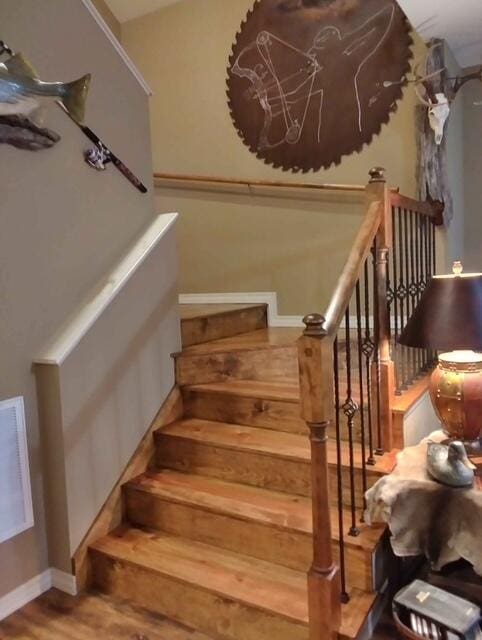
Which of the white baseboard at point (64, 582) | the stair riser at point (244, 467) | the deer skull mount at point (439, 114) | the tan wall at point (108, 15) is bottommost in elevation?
the white baseboard at point (64, 582)

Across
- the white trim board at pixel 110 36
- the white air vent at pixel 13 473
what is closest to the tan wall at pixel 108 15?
the white trim board at pixel 110 36

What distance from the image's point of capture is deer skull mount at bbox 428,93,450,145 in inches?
115

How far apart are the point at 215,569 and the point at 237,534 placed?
16cm

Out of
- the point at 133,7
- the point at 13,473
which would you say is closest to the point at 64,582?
the point at 13,473

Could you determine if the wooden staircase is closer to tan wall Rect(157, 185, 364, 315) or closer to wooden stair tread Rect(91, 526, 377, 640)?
wooden stair tread Rect(91, 526, 377, 640)

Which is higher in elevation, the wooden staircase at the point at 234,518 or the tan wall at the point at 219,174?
the tan wall at the point at 219,174

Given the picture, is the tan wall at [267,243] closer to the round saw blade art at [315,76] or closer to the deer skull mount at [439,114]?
the round saw blade art at [315,76]

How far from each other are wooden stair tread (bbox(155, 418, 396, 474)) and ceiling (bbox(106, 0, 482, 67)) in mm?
2203

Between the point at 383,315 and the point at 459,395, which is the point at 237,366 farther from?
the point at 459,395

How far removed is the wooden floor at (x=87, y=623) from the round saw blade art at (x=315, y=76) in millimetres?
2871

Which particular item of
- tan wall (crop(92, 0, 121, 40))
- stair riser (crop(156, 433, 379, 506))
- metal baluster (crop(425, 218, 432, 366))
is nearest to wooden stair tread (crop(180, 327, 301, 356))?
stair riser (crop(156, 433, 379, 506))

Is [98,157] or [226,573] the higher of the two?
[98,157]

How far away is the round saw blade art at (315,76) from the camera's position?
11.0 ft

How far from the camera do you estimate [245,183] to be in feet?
12.7
